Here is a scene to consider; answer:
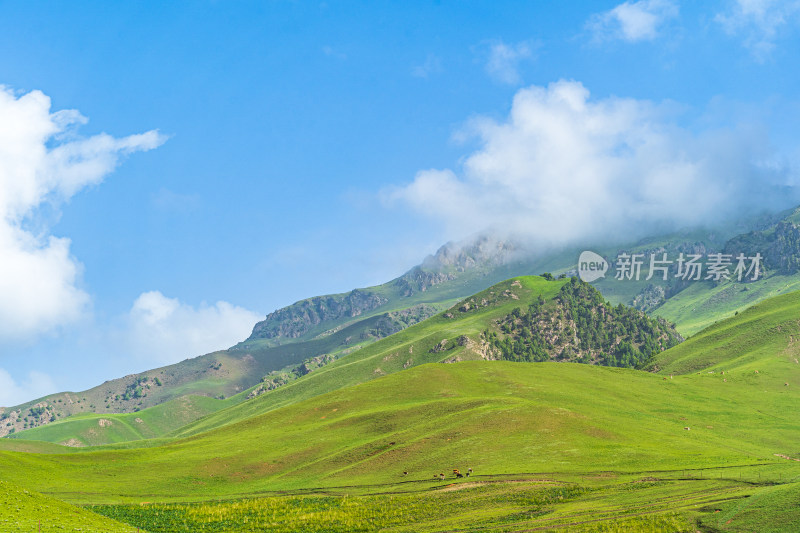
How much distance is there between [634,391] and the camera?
190 meters

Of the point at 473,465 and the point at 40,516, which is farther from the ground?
the point at 40,516

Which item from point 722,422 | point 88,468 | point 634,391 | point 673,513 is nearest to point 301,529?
point 673,513

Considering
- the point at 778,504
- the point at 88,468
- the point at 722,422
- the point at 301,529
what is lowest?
the point at 722,422

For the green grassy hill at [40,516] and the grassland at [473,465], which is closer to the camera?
the green grassy hill at [40,516]

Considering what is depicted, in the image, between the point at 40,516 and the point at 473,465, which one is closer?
the point at 40,516

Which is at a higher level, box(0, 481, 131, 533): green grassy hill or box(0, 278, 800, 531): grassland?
box(0, 481, 131, 533): green grassy hill

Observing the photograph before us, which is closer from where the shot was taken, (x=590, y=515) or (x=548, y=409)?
(x=590, y=515)

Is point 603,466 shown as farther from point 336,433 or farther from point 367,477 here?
point 336,433

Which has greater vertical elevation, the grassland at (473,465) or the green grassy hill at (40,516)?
the green grassy hill at (40,516)

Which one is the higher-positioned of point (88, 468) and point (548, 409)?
point (88, 468)

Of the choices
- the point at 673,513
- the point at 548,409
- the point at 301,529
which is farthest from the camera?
the point at 548,409

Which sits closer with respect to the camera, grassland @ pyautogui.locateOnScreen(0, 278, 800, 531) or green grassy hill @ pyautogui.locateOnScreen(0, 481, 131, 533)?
green grassy hill @ pyautogui.locateOnScreen(0, 481, 131, 533)

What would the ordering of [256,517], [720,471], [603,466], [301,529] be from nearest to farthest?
[301,529] → [256,517] → [720,471] → [603,466]

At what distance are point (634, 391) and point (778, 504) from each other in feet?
417
